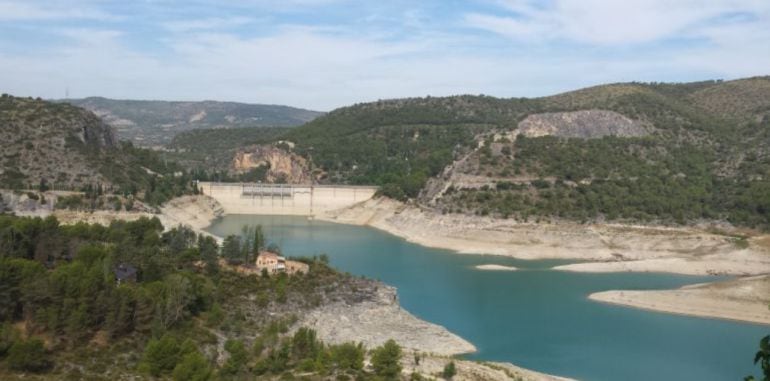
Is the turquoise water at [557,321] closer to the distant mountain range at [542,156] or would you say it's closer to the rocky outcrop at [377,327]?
the rocky outcrop at [377,327]

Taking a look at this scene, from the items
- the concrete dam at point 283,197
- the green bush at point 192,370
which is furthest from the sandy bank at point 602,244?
the green bush at point 192,370

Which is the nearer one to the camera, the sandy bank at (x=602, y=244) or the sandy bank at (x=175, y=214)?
the sandy bank at (x=602, y=244)

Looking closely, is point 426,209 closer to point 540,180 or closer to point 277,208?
point 540,180

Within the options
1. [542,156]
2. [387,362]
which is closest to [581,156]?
[542,156]

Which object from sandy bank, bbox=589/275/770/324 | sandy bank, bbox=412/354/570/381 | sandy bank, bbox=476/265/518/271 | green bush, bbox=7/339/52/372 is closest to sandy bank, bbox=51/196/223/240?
sandy bank, bbox=476/265/518/271

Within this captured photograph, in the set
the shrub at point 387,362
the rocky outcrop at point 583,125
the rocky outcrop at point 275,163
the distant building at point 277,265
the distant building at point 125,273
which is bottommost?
the shrub at point 387,362

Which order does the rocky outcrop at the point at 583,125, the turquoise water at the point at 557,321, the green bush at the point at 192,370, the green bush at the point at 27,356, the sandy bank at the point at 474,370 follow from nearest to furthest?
the green bush at the point at 192,370, the green bush at the point at 27,356, the sandy bank at the point at 474,370, the turquoise water at the point at 557,321, the rocky outcrop at the point at 583,125

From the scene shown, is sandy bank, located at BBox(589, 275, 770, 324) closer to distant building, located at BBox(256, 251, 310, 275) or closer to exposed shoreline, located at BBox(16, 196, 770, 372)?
exposed shoreline, located at BBox(16, 196, 770, 372)

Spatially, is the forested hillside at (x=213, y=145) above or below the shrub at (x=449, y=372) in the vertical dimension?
above

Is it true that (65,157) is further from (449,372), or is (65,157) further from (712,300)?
(449,372)
